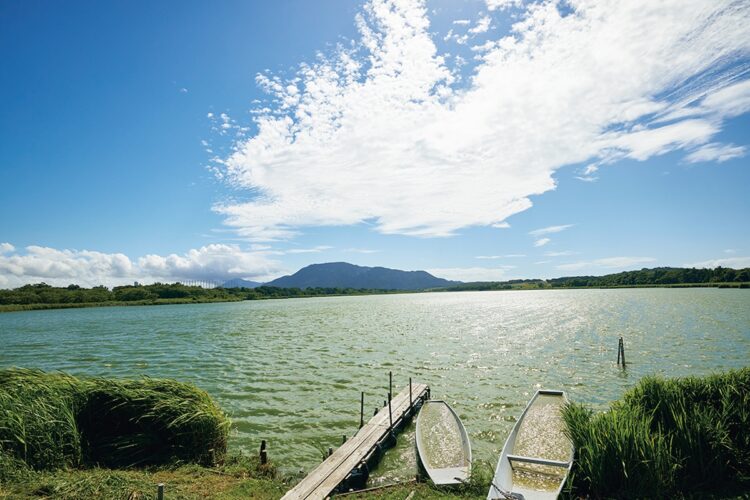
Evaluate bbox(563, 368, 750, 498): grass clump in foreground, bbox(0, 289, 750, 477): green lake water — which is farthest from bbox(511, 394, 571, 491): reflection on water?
bbox(0, 289, 750, 477): green lake water

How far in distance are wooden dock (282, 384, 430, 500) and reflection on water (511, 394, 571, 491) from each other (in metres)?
5.62

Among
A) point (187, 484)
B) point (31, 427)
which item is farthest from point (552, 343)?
point (31, 427)

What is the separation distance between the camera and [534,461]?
1336 cm

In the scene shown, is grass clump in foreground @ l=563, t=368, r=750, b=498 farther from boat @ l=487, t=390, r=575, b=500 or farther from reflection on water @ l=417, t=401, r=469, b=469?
reflection on water @ l=417, t=401, r=469, b=469

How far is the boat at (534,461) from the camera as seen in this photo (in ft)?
38.2

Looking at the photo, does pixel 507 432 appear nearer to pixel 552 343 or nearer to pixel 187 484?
pixel 187 484

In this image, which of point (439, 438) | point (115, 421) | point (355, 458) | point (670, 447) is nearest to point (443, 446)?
point (439, 438)

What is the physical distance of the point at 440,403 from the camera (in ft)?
67.3

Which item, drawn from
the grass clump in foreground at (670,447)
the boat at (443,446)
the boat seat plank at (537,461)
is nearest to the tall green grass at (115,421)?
the boat at (443,446)

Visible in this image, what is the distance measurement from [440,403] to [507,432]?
12.0 feet

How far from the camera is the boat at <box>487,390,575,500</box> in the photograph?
1165cm

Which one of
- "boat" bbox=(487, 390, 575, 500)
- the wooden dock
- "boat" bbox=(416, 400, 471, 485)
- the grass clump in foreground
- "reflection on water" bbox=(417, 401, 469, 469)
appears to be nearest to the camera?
the grass clump in foreground

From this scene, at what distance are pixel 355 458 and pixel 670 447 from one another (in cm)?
1052

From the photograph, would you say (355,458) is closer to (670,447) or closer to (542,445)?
(542,445)
